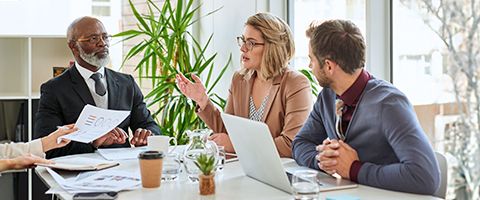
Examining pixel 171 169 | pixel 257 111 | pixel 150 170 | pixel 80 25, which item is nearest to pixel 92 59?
pixel 80 25

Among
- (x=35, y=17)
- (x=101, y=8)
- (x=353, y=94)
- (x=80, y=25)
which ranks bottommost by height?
(x=353, y=94)

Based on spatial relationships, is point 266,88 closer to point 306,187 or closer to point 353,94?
point 353,94

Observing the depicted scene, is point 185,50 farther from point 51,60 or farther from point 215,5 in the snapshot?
point 51,60

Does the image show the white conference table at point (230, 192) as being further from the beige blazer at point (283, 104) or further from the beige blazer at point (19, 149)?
the beige blazer at point (283, 104)

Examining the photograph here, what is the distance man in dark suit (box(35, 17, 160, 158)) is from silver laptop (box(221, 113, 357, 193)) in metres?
1.01

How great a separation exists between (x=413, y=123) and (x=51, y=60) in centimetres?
305

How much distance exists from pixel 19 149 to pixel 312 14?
2141 mm

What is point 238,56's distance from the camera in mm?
4562

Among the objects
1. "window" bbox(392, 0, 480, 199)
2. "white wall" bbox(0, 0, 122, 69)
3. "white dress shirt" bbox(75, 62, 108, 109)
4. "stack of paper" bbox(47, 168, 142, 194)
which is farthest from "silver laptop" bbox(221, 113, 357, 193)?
"white wall" bbox(0, 0, 122, 69)

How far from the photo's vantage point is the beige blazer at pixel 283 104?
9.60 ft

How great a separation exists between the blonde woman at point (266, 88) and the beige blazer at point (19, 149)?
2.63 ft

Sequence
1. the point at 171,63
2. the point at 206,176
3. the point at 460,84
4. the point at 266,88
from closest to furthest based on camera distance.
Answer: the point at 460,84, the point at 206,176, the point at 266,88, the point at 171,63

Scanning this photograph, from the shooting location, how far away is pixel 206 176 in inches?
80.6

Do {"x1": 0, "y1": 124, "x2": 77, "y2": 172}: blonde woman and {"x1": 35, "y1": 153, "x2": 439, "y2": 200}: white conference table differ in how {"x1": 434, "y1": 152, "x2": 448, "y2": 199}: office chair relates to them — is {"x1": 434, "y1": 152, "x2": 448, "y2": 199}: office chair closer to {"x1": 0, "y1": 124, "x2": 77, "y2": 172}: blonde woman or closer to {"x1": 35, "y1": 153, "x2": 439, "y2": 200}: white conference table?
{"x1": 35, "y1": 153, "x2": 439, "y2": 200}: white conference table
